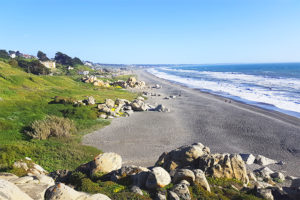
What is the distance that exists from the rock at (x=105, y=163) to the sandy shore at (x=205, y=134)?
17.2 ft

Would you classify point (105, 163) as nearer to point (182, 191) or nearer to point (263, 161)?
point (182, 191)

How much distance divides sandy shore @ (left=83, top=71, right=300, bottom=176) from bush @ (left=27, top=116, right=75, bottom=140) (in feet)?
7.85

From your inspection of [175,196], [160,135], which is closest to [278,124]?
[160,135]

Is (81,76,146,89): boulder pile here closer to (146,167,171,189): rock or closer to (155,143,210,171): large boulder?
(155,143,210,171): large boulder

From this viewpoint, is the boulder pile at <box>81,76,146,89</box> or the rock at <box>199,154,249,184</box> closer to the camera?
the rock at <box>199,154,249,184</box>

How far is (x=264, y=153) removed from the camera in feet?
63.3

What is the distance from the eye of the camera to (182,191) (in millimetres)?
8797

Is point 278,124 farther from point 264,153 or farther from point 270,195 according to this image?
point 270,195

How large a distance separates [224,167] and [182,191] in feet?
14.2

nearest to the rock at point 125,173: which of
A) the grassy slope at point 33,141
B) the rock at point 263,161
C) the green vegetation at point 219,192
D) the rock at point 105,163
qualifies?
the rock at point 105,163

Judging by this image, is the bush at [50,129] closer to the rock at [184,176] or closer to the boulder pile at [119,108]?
the boulder pile at [119,108]

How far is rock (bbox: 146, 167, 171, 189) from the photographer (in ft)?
30.2

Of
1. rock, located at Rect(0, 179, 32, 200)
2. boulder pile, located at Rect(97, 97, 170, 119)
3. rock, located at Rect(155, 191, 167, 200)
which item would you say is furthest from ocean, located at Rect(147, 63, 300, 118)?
rock, located at Rect(0, 179, 32, 200)

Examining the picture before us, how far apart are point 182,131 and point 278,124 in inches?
520
